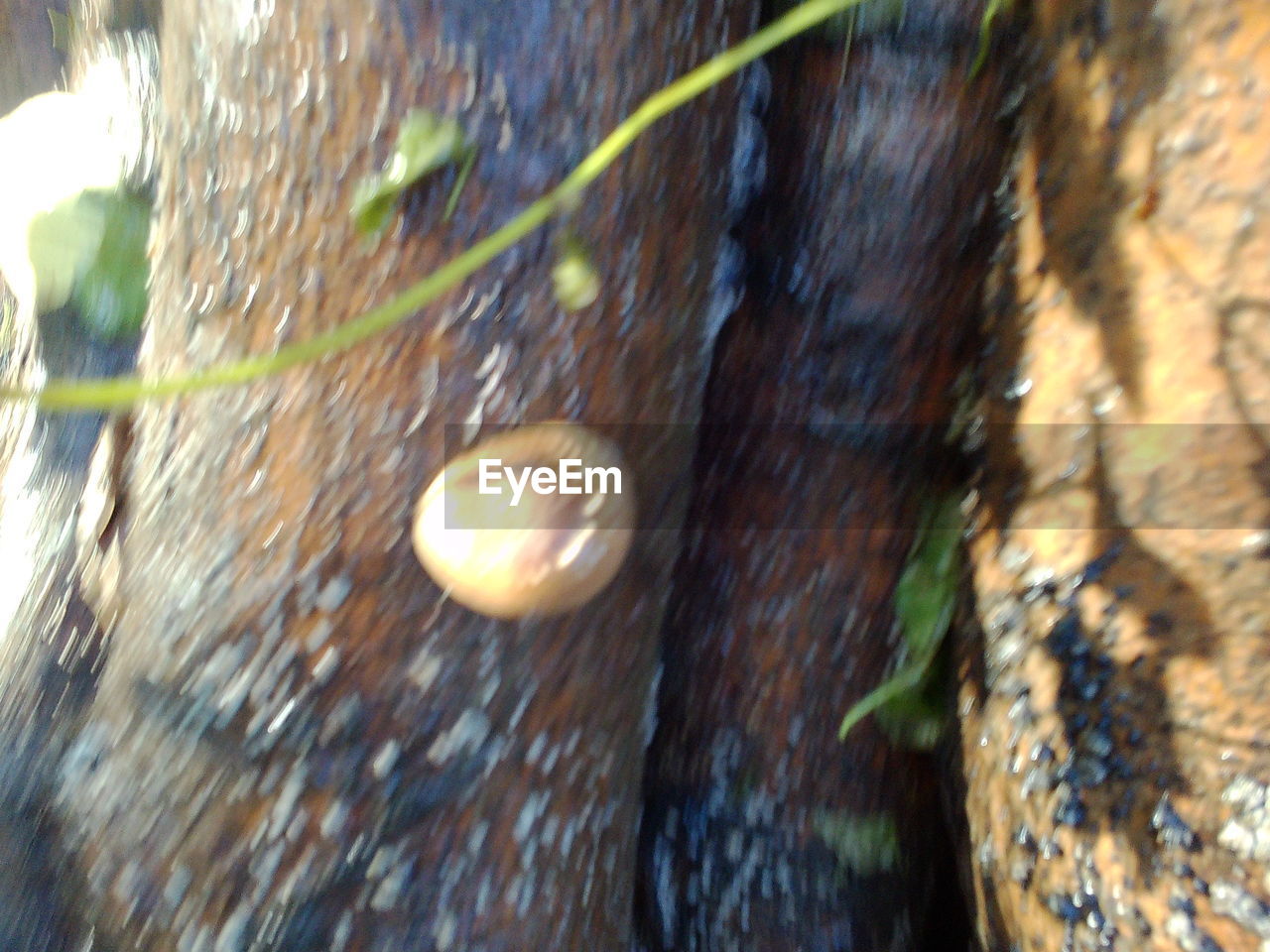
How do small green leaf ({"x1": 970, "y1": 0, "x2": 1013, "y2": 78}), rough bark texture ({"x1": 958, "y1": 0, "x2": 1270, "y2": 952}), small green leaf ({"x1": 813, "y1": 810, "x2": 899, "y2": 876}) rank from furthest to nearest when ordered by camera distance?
small green leaf ({"x1": 813, "y1": 810, "x2": 899, "y2": 876}), small green leaf ({"x1": 970, "y1": 0, "x2": 1013, "y2": 78}), rough bark texture ({"x1": 958, "y1": 0, "x2": 1270, "y2": 952})

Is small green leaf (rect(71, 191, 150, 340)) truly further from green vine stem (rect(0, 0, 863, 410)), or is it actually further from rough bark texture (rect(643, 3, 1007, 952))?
rough bark texture (rect(643, 3, 1007, 952))

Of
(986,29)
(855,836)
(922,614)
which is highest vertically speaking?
(986,29)

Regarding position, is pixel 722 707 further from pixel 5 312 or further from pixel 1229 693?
pixel 5 312

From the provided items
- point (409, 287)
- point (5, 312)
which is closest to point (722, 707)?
point (409, 287)

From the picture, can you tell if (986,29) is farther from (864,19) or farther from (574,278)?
(574,278)

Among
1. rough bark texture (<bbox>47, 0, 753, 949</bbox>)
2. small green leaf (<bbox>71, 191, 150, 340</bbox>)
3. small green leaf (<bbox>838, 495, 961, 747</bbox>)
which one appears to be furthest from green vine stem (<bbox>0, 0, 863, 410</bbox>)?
small green leaf (<bbox>838, 495, 961, 747</bbox>)

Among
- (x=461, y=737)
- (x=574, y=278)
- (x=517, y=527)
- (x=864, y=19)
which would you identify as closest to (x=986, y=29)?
(x=864, y=19)
